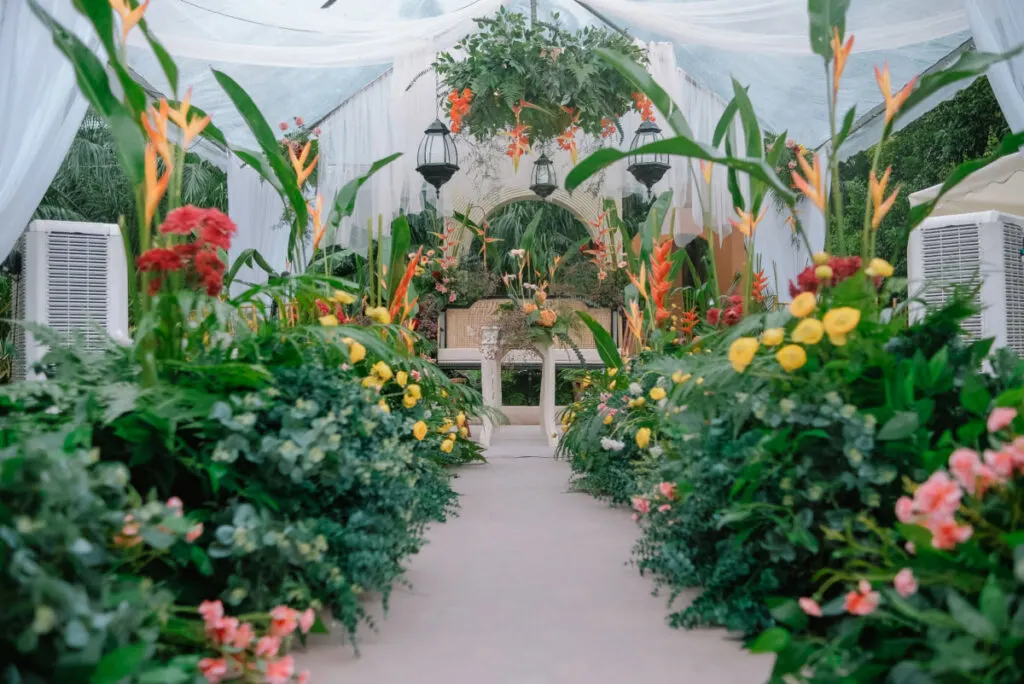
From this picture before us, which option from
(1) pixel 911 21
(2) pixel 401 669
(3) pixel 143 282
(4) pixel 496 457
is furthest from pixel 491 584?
(1) pixel 911 21

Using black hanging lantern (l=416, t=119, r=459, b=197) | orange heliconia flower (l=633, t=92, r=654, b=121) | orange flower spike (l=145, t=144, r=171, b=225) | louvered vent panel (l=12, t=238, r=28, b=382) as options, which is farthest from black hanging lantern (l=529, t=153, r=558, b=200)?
orange flower spike (l=145, t=144, r=171, b=225)

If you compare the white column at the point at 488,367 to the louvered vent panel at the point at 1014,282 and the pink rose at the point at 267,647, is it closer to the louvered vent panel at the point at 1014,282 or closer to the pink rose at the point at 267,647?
the louvered vent panel at the point at 1014,282

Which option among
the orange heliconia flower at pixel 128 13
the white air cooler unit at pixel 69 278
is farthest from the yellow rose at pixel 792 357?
the white air cooler unit at pixel 69 278

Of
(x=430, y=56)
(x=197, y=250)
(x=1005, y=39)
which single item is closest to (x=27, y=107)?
(x=197, y=250)

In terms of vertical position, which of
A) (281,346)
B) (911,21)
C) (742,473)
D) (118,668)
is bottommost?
(118,668)

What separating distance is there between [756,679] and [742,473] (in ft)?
1.00

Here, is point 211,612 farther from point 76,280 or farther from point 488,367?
point 488,367

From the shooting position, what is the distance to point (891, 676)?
88 cm

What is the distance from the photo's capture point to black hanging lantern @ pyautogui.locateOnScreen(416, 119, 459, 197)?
4.16 m

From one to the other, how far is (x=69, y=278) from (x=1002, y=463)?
11.0 feet

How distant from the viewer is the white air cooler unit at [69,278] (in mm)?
3178

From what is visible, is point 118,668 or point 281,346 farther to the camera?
point 281,346

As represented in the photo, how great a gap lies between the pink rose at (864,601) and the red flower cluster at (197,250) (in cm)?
110

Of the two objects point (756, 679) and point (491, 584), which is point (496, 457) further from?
point (756, 679)
